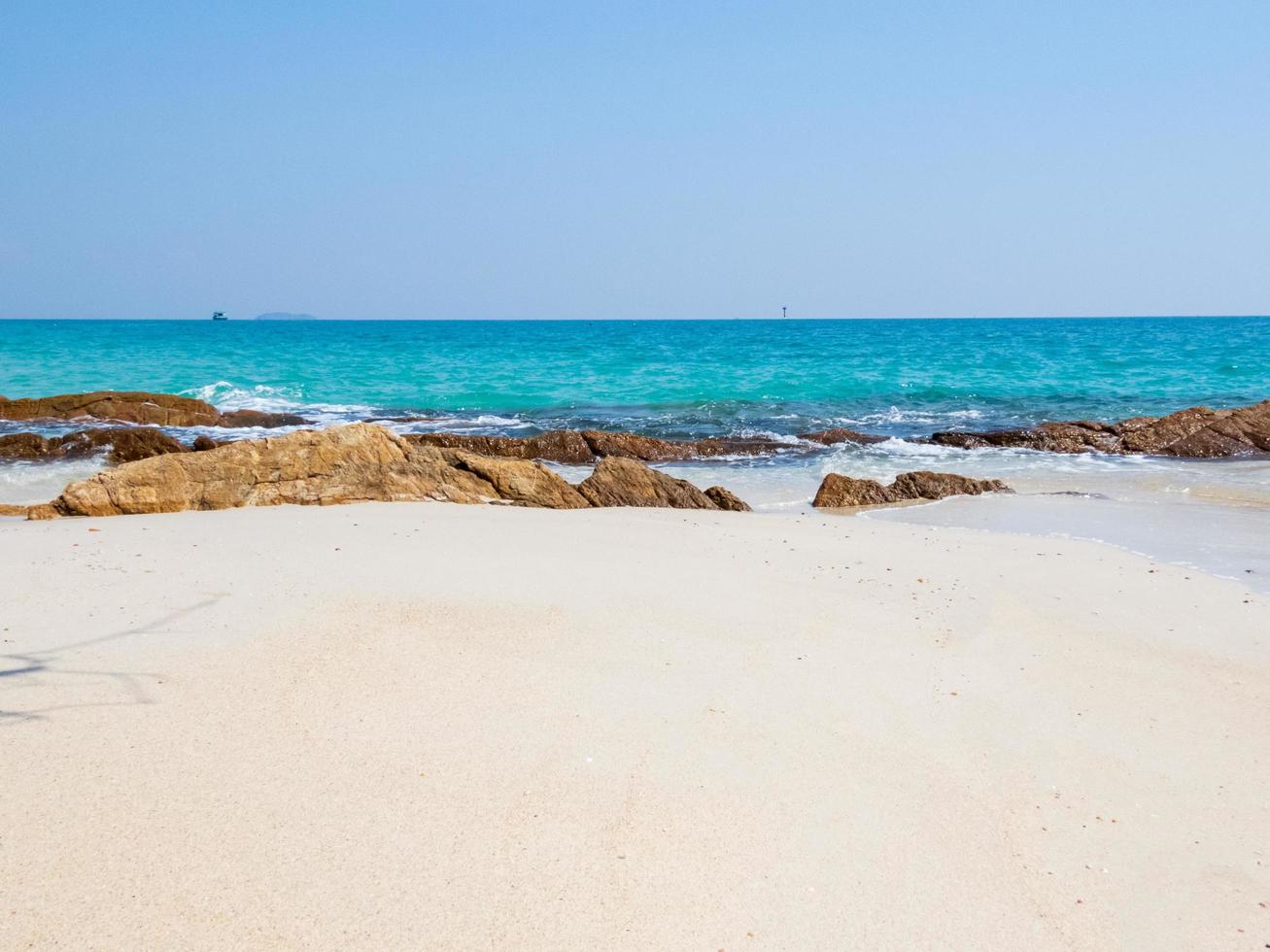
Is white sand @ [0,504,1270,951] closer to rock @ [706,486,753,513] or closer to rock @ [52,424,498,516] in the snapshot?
rock @ [52,424,498,516]

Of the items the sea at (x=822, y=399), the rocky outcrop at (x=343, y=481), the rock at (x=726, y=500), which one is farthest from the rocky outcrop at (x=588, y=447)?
the rocky outcrop at (x=343, y=481)

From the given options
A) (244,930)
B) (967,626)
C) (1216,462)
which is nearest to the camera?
(244,930)

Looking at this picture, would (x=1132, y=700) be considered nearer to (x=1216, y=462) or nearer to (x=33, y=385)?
(x=1216, y=462)

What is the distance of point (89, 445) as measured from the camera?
45.0 ft

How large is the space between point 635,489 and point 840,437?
758 cm

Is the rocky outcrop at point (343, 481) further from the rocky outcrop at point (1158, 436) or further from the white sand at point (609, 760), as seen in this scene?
the rocky outcrop at point (1158, 436)

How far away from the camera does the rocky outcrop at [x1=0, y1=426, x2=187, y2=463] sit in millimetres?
12906

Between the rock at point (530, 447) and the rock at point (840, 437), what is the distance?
3.93m

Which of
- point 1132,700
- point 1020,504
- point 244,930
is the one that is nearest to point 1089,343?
point 1020,504

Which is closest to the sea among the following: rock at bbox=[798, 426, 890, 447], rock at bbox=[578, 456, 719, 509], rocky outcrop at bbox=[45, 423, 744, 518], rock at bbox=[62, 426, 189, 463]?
rock at bbox=[798, 426, 890, 447]

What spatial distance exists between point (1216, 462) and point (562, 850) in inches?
538

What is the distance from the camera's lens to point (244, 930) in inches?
89.2

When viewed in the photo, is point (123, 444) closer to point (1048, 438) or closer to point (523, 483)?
point (523, 483)

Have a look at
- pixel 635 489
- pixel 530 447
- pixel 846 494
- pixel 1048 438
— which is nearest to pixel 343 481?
pixel 635 489
